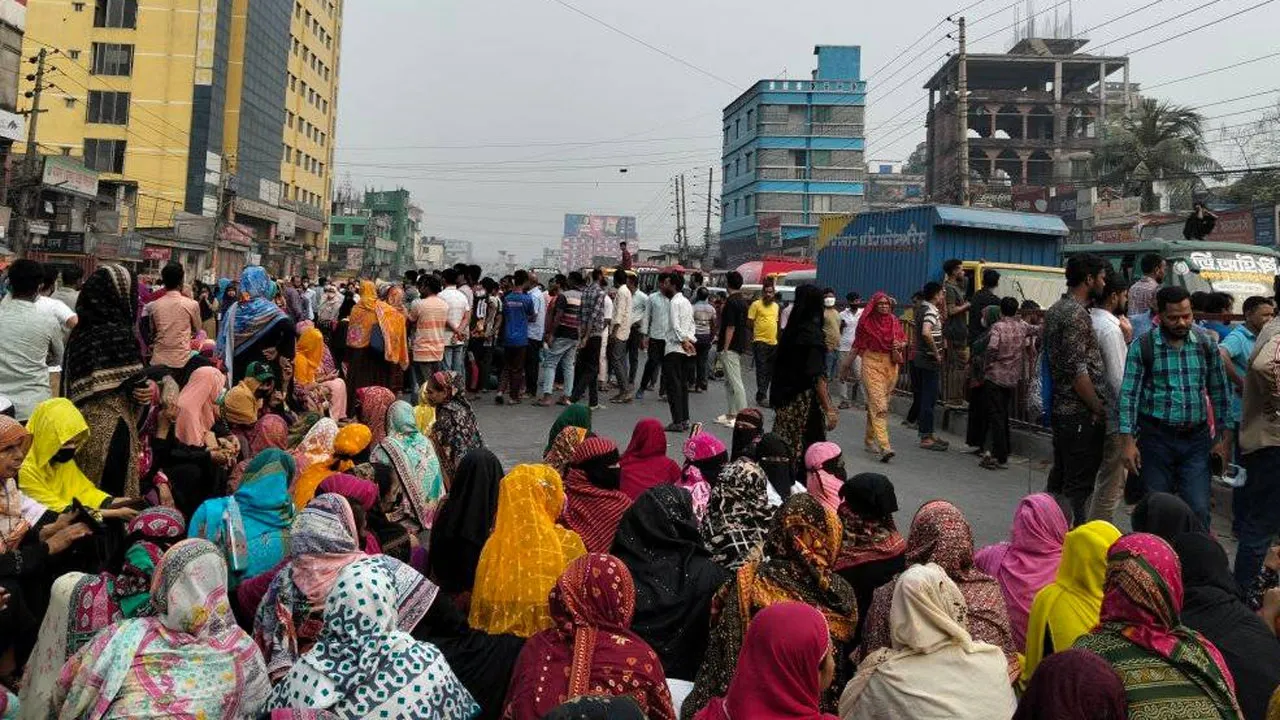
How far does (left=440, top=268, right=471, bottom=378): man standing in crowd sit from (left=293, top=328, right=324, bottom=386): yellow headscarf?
7.23 ft

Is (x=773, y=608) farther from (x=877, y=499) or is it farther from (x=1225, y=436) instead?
(x=1225, y=436)

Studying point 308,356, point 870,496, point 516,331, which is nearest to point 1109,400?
point 870,496

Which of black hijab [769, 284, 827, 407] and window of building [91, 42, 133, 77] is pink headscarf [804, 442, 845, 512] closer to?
black hijab [769, 284, 827, 407]

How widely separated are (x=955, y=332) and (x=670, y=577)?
8.64 meters

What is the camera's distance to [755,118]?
83.1 metres

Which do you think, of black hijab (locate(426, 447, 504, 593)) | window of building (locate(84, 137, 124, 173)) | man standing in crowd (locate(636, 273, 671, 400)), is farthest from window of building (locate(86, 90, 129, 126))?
black hijab (locate(426, 447, 504, 593))

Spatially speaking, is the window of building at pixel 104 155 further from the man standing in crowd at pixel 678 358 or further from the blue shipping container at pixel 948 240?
the man standing in crowd at pixel 678 358

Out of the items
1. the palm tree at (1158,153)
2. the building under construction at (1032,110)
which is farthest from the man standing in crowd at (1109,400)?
the building under construction at (1032,110)

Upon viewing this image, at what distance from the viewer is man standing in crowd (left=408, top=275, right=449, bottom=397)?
37.3 ft

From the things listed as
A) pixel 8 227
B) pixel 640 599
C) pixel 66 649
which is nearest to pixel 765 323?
pixel 640 599

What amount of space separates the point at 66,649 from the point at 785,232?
75.3 meters

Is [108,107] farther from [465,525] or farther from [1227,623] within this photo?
[1227,623]

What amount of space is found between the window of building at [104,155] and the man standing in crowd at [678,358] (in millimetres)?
55190

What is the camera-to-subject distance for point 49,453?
4.72m
